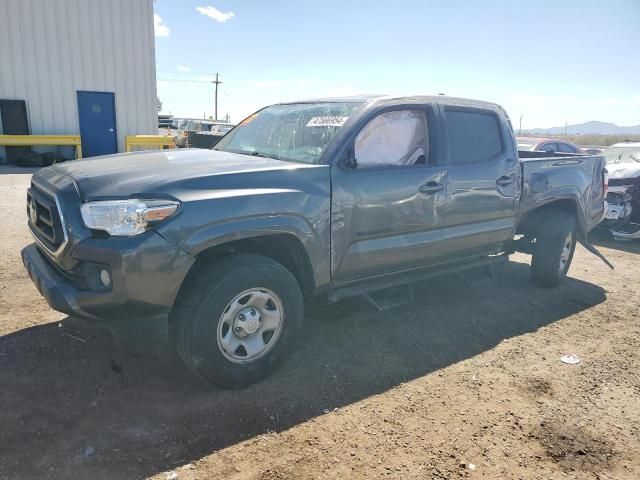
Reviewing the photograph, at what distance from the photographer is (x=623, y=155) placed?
31.7 feet

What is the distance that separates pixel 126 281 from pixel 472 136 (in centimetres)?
331

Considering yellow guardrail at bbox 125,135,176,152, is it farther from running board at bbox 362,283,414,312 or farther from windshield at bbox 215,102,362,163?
running board at bbox 362,283,414,312

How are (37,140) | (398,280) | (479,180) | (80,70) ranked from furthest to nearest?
(80,70), (37,140), (479,180), (398,280)

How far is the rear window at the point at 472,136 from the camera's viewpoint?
4.38 meters

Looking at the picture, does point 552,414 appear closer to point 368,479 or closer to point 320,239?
point 368,479

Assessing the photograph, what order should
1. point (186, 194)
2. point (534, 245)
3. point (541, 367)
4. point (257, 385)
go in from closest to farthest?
1. point (186, 194)
2. point (257, 385)
3. point (541, 367)
4. point (534, 245)

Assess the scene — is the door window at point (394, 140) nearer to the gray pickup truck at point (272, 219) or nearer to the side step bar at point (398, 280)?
the gray pickup truck at point (272, 219)

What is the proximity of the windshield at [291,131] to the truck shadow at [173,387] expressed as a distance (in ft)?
5.03

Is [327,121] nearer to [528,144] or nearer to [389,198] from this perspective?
[389,198]

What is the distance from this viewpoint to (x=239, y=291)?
3080mm

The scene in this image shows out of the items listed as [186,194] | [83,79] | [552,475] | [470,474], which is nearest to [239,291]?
[186,194]

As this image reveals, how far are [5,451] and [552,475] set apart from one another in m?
2.84

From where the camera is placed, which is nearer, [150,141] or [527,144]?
[527,144]

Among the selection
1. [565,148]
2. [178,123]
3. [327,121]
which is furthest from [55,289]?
[178,123]
